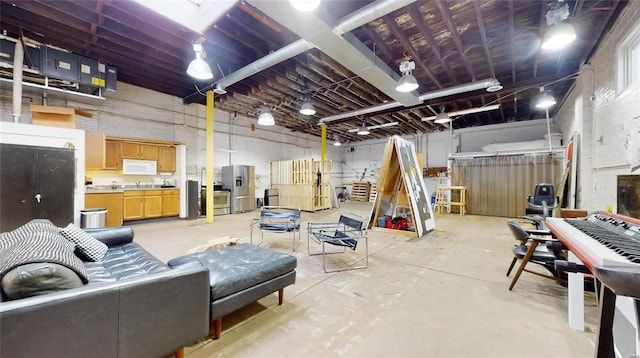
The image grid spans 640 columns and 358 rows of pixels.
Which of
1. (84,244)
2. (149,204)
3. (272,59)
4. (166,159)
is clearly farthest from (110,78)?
(84,244)

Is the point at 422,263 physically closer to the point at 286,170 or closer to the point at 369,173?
the point at 286,170

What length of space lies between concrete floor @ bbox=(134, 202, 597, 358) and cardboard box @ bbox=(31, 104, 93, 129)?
393 cm

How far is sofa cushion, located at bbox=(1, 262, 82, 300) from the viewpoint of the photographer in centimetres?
115

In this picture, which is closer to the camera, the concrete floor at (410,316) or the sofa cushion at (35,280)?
the sofa cushion at (35,280)

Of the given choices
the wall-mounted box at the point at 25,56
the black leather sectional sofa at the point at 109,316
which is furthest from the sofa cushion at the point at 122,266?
the wall-mounted box at the point at 25,56

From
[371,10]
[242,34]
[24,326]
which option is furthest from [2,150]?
[371,10]

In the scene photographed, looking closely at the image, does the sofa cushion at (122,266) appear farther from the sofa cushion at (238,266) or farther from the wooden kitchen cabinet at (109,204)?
the wooden kitchen cabinet at (109,204)

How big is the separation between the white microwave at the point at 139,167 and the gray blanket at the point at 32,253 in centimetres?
554

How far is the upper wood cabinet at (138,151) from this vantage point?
21.1 feet

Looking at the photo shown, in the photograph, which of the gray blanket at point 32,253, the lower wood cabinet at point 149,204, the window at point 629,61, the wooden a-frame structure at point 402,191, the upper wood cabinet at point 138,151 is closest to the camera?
the gray blanket at point 32,253

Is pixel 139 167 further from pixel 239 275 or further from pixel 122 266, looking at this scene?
pixel 239 275

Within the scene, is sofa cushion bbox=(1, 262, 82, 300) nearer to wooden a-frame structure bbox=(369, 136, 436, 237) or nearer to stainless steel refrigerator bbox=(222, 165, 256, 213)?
wooden a-frame structure bbox=(369, 136, 436, 237)

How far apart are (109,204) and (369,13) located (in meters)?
7.17

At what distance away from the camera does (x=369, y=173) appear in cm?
1388
